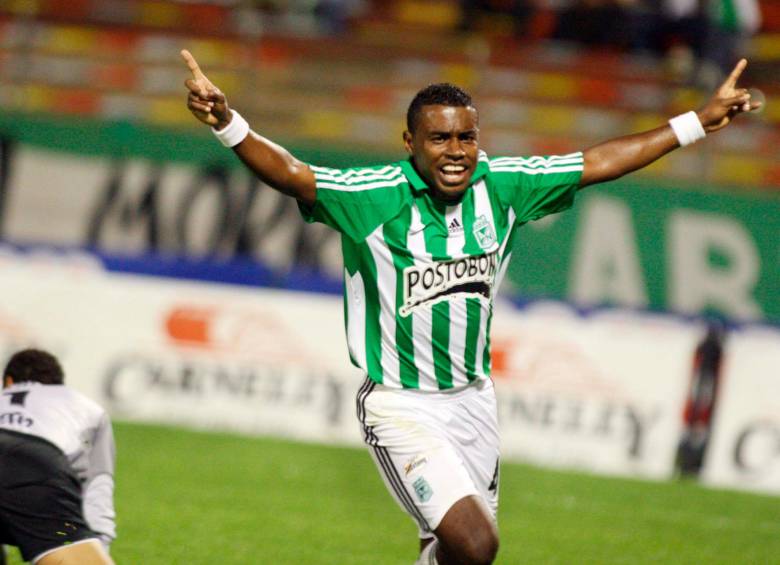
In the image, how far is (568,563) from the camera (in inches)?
342

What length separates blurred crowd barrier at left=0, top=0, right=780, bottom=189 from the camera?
1514 centimetres

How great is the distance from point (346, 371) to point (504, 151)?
3032mm

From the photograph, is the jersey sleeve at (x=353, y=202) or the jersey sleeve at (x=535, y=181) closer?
the jersey sleeve at (x=353, y=202)

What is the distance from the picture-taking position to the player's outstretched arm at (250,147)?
5840 millimetres

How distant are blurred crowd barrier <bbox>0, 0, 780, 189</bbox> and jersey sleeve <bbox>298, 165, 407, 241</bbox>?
349 inches

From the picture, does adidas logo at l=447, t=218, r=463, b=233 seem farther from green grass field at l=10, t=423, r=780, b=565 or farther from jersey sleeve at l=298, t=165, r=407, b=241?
green grass field at l=10, t=423, r=780, b=565

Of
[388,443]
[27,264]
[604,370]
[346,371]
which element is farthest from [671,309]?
[388,443]

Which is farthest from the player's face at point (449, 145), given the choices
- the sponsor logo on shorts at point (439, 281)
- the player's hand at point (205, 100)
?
the player's hand at point (205, 100)

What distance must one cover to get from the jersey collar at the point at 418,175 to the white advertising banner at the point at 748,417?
7.22m

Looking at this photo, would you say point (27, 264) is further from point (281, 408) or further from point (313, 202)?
point (313, 202)

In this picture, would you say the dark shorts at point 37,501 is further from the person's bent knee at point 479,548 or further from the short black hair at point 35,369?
the person's bent knee at point 479,548

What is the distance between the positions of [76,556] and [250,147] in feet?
5.83

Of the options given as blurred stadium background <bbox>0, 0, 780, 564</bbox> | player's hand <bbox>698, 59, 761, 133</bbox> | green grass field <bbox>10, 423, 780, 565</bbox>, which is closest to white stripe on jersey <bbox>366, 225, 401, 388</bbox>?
player's hand <bbox>698, 59, 761, 133</bbox>

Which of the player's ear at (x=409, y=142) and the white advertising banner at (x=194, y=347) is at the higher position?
the player's ear at (x=409, y=142)
